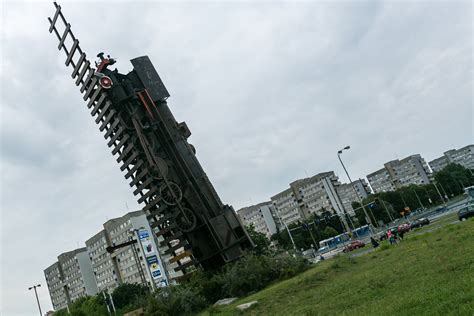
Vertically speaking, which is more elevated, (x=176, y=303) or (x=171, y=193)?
(x=171, y=193)

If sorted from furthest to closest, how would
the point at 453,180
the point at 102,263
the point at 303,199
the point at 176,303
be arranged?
the point at 303,199
the point at 453,180
the point at 102,263
the point at 176,303

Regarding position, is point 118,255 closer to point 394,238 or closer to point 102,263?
point 102,263

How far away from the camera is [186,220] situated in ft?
105

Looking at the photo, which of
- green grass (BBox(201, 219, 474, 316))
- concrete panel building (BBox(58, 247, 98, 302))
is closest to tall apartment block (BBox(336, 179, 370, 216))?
concrete panel building (BBox(58, 247, 98, 302))

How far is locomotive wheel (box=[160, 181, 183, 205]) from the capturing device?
3219 centimetres

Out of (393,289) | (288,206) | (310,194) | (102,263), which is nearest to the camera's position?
(393,289)

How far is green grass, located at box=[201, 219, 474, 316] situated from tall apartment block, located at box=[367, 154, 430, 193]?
175653mm

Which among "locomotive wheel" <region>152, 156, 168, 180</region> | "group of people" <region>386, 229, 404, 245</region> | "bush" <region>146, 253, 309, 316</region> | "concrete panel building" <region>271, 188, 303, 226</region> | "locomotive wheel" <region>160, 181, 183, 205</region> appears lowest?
"group of people" <region>386, 229, 404, 245</region>

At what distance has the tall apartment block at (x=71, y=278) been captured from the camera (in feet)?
428

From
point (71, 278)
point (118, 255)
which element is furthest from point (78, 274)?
point (118, 255)

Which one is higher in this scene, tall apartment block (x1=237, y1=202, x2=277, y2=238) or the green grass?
tall apartment block (x1=237, y1=202, x2=277, y2=238)

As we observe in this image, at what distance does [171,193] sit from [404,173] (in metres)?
174

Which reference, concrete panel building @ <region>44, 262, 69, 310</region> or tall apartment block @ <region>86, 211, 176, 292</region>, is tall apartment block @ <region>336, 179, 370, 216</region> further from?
concrete panel building @ <region>44, 262, 69, 310</region>

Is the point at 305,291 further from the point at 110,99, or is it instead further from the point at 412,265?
the point at 110,99
